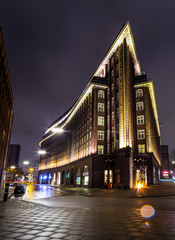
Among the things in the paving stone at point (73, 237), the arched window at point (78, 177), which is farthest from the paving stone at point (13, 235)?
the arched window at point (78, 177)

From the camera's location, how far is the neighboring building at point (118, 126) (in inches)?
1569

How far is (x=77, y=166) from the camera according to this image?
2137 inches

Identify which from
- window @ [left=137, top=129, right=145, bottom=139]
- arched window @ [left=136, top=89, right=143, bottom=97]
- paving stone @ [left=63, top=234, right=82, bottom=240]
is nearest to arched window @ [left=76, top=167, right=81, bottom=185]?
window @ [left=137, top=129, right=145, bottom=139]

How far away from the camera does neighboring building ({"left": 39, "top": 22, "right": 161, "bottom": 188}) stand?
39.8 metres

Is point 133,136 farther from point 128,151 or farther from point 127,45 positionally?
point 127,45

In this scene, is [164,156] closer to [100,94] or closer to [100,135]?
[100,94]

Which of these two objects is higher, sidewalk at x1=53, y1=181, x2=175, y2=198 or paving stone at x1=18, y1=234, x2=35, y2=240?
paving stone at x1=18, y1=234, x2=35, y2=240

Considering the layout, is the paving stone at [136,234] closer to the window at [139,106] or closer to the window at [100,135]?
the window at [139,106]

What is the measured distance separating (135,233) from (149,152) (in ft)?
120

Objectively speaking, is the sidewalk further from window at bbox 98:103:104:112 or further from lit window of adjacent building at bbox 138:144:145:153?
window at bbox 98:103:104:112

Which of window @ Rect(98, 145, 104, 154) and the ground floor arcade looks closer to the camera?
the ground floor arcade

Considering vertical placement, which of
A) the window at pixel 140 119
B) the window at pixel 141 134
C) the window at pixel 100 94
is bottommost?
the window at pixel 141 134

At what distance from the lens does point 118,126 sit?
42.8 metres

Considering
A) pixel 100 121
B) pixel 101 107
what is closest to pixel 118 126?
pixel 100 121
